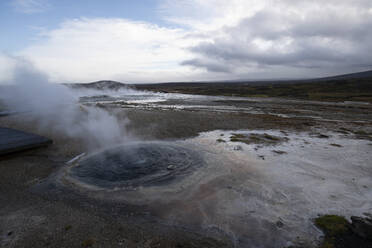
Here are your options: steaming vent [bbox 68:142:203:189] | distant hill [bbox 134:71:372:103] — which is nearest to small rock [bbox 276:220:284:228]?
steaming vent [bbox 68:142:203:189]

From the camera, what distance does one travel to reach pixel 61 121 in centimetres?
1920

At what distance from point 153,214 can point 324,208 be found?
19.3ft

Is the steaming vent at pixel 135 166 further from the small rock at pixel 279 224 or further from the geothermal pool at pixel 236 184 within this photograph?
the small rock at pixel 279 224

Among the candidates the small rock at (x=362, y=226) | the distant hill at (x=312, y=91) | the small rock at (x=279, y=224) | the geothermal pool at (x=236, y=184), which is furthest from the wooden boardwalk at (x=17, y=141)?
the distant hill at (x=312, y=91)

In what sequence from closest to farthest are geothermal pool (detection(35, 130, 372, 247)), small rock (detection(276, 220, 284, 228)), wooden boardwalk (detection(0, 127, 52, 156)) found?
small rock (detection(276, 220, 284, 228)), geothermal pool (detection(35, 130, 372, 247)), wooden boardwalk (detection(0, 127, 52, 156))

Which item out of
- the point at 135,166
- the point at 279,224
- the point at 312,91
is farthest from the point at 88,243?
Answer: the point at 312,91

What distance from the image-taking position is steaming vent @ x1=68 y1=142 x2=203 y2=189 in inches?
346

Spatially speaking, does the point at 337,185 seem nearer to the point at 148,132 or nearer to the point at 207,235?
the point at 207,235

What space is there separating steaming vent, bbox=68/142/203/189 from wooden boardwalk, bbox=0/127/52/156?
140 inches

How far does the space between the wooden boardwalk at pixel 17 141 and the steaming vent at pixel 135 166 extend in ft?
11.6

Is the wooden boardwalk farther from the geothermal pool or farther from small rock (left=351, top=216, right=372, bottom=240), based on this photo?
small rock (left=351, top=216, right=372, bottom=240)

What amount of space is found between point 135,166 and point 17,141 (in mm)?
7496

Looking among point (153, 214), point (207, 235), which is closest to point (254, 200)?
point (207, 235)

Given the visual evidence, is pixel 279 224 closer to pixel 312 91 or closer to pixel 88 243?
pixel 88 243
